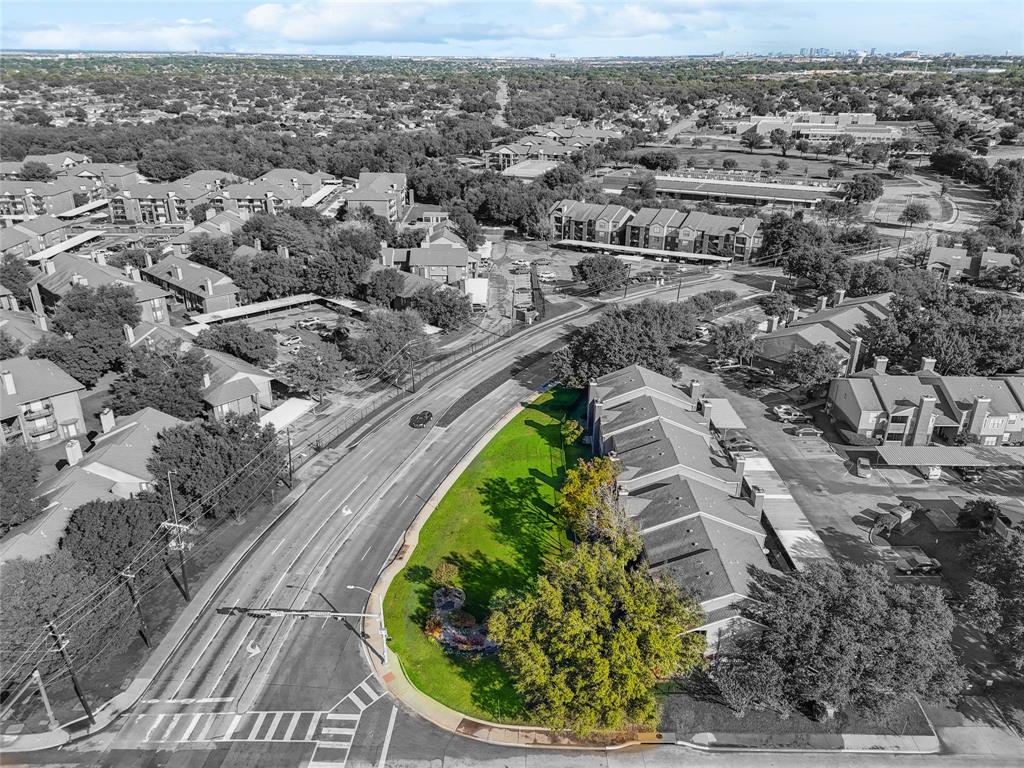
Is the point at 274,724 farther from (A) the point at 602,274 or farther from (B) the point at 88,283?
(A) the point at 602,274

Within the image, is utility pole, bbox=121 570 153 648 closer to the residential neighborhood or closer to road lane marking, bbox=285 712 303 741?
the residential neighborhood

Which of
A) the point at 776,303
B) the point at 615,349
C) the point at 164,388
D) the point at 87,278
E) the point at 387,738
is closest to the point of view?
the point at 387,738

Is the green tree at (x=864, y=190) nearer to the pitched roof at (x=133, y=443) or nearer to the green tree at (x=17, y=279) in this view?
the pitched roof at (x=133, y=443)

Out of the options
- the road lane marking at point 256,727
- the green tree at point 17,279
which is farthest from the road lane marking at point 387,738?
the green tree at point 17,279

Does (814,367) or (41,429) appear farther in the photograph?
(814,367)

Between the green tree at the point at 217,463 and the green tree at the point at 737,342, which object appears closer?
the green tree at the point at 217,463

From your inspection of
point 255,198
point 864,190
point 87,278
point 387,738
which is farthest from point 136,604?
point 864,190

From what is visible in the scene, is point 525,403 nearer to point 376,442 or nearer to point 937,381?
point 376,442
